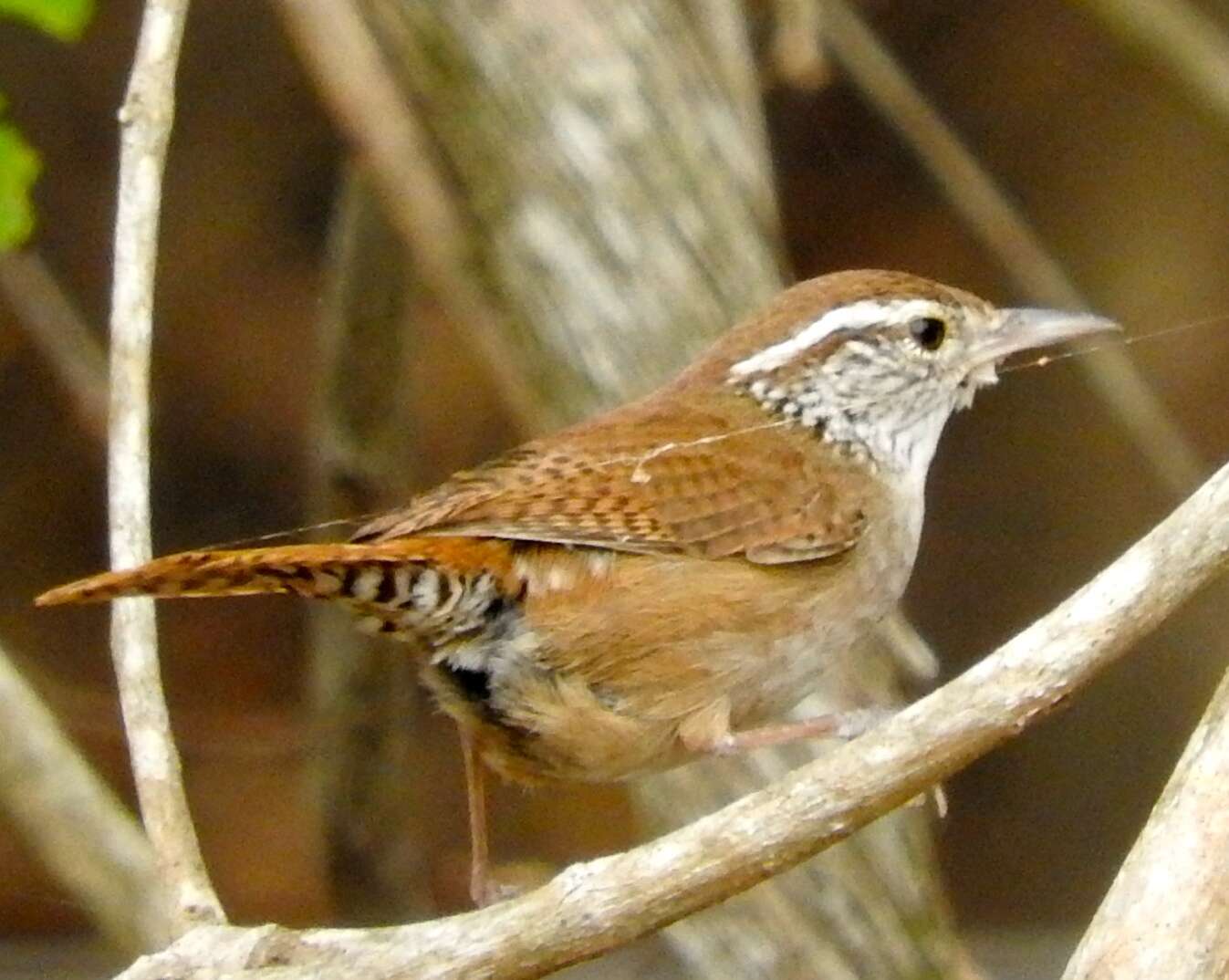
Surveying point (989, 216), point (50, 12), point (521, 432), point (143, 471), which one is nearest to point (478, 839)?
point (143, 471)

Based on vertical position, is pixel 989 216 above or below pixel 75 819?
above

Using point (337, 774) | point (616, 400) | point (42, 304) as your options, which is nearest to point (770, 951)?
point (616, 400)

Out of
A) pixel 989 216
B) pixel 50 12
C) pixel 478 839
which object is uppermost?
pixel 50 12

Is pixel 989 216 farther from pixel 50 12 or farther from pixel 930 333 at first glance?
pixel 50 12

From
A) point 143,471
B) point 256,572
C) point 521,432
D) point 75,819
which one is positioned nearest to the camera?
point 256,572

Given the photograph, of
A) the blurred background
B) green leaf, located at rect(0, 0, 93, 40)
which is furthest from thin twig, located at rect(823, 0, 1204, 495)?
green leaf, located at rect(0, 0, 93, 40)

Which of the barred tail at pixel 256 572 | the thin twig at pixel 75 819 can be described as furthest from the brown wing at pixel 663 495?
the thin twig at pixel 75 819

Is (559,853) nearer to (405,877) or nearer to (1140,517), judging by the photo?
(405,877)
